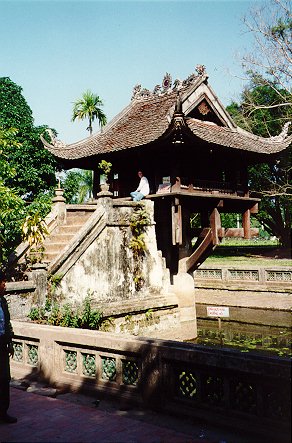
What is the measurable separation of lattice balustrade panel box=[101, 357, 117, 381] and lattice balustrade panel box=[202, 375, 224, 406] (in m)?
1.36

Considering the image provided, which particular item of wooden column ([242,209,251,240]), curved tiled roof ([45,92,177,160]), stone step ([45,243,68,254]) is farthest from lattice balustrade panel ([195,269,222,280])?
stone step ([45,243,68,254])

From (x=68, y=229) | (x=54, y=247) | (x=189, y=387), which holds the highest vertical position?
(x=68, y=229)

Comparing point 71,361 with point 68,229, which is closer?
point 71,361

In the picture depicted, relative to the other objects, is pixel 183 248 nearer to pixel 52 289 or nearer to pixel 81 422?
pixel 52 289

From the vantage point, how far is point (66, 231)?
12.0 m

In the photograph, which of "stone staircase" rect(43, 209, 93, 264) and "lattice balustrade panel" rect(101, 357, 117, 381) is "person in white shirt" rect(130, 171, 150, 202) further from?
"lattice balustrade panel" rect(101, 357, 117, 381)

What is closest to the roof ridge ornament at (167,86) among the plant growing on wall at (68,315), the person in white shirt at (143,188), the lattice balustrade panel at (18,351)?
the person in white shirt at (143,188)

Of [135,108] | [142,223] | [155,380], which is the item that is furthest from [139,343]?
[135,108]

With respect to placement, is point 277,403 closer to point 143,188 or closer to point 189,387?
point 189,387

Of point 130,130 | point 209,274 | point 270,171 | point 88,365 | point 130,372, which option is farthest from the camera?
point 270,171

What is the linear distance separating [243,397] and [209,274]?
703 inches

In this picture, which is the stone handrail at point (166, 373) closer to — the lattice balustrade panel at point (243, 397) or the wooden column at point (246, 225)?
the lattice balustrade panel at point (243, 397)

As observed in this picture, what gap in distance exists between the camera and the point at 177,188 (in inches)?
500

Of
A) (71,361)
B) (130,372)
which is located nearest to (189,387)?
(130,372)
